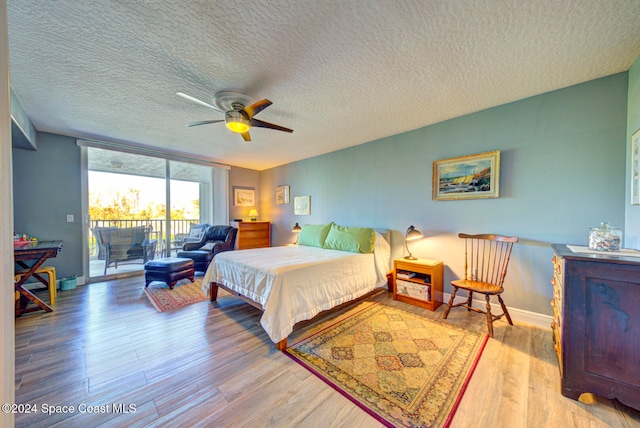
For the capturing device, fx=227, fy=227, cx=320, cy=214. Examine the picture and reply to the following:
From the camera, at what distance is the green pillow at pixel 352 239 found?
3.23m

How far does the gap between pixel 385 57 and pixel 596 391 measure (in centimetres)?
267

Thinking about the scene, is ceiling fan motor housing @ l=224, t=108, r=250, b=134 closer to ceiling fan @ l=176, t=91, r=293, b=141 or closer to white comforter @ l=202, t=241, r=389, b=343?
ceiling fan @ l=176, t=91, r=293, b=141

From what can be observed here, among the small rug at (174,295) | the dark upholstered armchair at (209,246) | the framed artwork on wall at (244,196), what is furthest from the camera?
the framed artwork on wall at (244,196)

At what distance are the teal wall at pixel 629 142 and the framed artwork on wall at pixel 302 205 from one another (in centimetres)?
416

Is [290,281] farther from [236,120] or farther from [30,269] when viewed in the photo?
[30,269]

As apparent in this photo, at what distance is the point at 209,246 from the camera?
455 centimetres

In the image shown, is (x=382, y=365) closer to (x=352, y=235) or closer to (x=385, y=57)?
(x=352, y=235)

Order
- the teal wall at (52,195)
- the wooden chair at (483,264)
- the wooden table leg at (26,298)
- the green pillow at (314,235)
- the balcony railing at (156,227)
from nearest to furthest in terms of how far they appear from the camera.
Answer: the wooden chair at (483,264) < the wooden table leg at (26,298) < the teal wall at (52,195) < the green pillow at (314,235) < the balcony railing at (156,227)

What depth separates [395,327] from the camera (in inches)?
94.6

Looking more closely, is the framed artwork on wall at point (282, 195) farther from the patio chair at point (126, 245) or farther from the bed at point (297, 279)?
the patio chair at point (126, 245)

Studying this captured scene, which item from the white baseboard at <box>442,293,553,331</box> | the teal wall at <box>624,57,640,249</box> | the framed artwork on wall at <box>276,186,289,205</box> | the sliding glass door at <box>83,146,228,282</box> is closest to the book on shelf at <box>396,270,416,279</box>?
the white baseboard at <box>442,293,553,331</box>

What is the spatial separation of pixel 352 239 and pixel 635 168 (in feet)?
8.63

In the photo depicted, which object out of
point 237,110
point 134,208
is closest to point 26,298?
point 134,208

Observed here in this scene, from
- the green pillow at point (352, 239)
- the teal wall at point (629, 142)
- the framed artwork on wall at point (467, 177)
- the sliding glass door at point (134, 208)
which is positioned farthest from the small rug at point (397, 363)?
the sliding glass door at point (134, 208)
